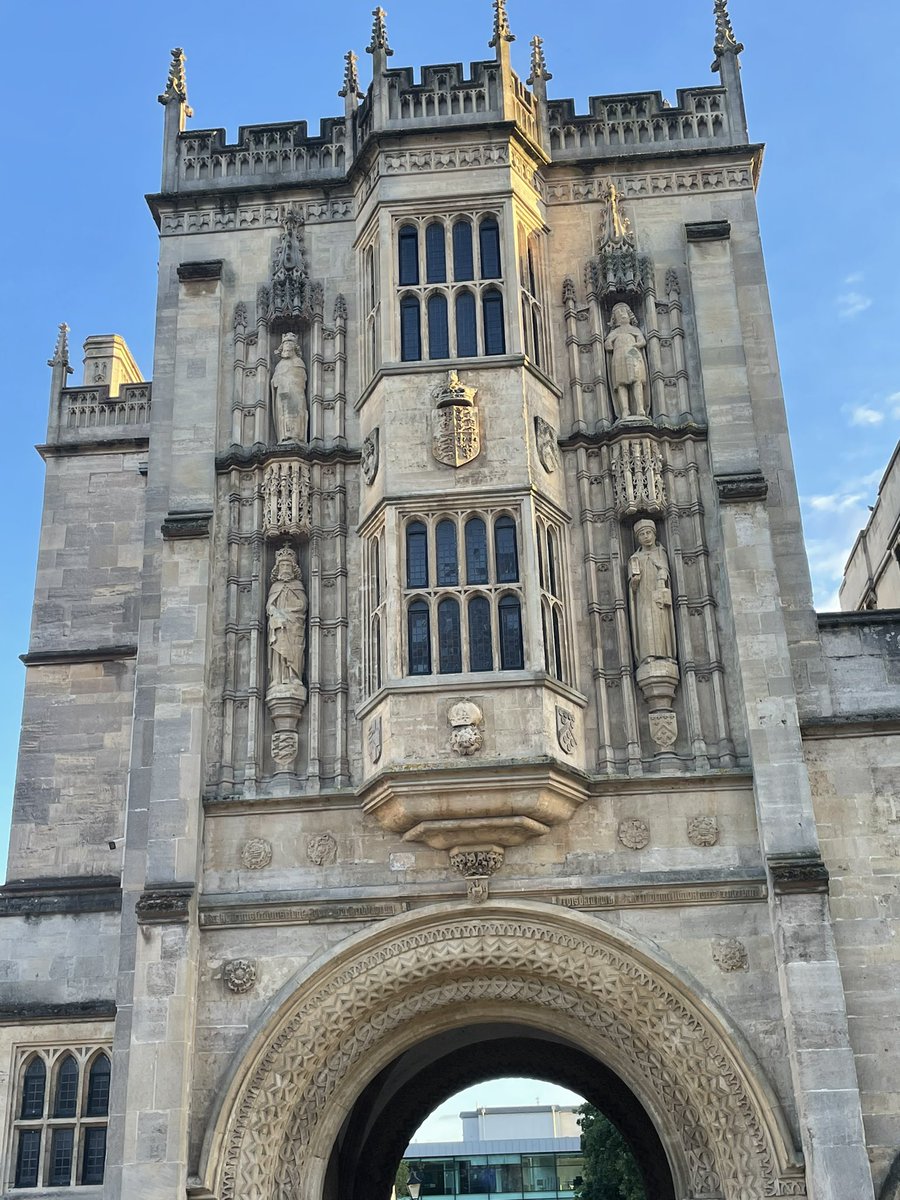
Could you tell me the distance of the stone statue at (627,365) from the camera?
2006 cm

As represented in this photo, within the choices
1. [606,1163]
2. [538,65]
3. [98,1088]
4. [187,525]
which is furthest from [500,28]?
[606,1163]

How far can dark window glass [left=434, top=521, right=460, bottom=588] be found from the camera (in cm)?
1864

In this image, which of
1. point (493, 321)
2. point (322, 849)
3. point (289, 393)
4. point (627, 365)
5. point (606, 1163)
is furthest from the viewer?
point (606, 1163)

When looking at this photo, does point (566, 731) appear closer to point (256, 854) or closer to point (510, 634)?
point (510, 634)

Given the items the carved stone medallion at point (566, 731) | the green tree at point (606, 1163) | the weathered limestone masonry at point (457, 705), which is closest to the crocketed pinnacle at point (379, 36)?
the weathered limestone masonry at point (457, 705)

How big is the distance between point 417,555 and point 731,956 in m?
6.38

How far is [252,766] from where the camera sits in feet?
60.1

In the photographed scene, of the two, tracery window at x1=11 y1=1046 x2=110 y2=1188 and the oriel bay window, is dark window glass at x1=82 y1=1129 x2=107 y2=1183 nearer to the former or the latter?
tracery window at x1=11 y1=1046 x2=110 y2=1188

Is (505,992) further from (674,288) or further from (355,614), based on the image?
(674,288)

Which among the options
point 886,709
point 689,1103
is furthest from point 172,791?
point 886,709

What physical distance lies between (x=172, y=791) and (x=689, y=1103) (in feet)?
24.0

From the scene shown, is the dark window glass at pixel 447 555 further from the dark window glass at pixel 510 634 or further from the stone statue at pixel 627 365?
the stone statue at pixel 627 365

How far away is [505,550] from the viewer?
18766 millimetres

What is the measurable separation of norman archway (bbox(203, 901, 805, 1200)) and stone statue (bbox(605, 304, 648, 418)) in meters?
7.19
